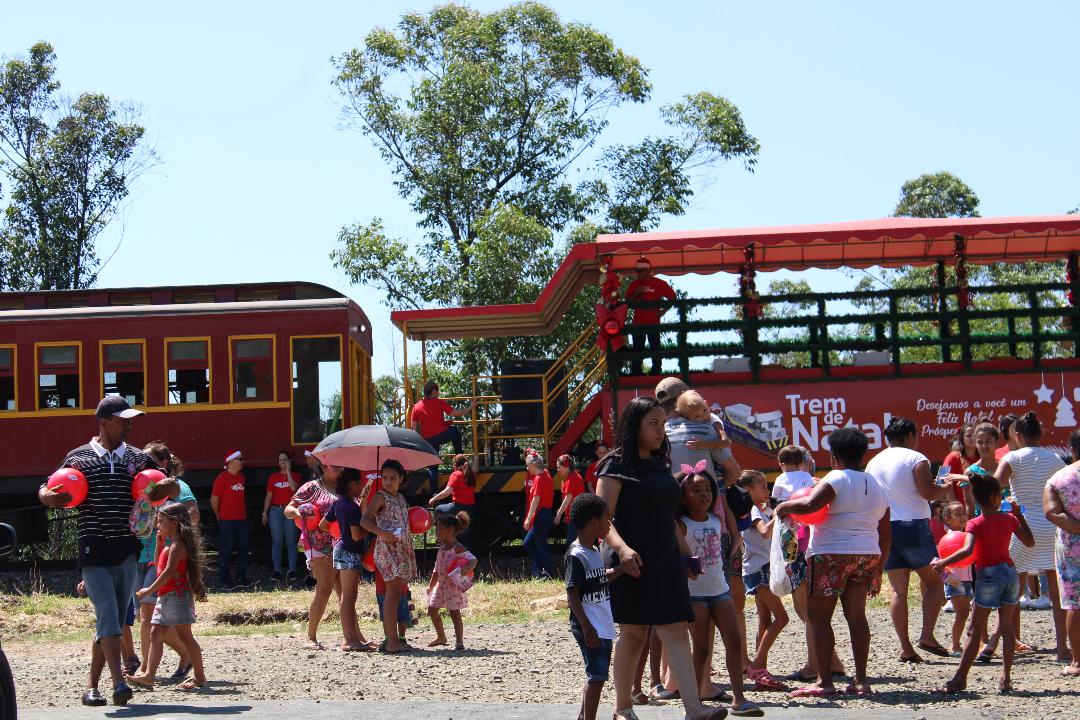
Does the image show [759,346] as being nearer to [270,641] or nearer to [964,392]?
[964,392]

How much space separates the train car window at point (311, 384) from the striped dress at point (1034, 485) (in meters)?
10.5

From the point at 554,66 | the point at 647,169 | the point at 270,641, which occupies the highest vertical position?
the point at 554,66

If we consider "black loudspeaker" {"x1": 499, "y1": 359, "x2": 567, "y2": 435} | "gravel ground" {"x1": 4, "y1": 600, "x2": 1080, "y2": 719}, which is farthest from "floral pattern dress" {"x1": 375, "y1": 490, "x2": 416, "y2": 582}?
"black loudspeaker" {"x1": 499, "y1": 359, "x2": 567, "y2": 435}

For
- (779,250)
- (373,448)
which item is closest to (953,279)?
(779,250)

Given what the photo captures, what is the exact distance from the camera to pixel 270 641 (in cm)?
1128

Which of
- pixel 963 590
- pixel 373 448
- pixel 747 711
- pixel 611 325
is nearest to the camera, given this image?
pixel 747 711

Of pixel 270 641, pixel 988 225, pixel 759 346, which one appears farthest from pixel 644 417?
pixel 988 225

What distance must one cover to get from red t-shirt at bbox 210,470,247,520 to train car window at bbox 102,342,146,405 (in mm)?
1936

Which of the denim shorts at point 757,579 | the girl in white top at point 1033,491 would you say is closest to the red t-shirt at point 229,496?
the denim shorts at point 757,579

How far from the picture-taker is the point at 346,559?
10.3 metres

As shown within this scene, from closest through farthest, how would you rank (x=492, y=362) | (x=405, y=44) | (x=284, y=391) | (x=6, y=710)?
(x=6, y=710) < (x=284, y=391) < (x=492, y=362) < (x=405, y=44)

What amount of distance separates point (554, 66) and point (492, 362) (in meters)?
6.23

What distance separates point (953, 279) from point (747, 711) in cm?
1679

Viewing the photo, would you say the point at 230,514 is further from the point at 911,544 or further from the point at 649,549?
the point at 649,549
